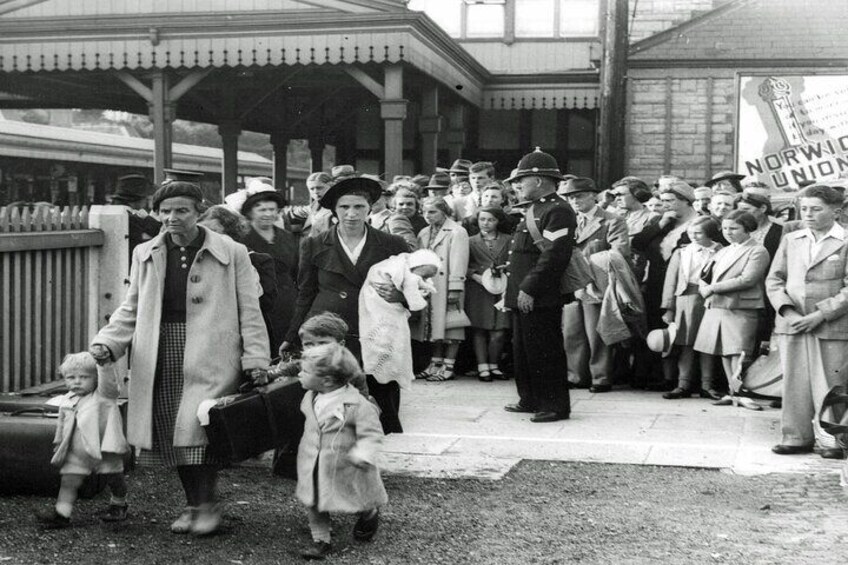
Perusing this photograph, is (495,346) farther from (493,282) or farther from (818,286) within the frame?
(818,286)

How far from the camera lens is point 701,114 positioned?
692 inches

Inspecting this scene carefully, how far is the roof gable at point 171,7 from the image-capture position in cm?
1417

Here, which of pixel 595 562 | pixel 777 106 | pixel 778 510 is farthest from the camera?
pixel 777 106

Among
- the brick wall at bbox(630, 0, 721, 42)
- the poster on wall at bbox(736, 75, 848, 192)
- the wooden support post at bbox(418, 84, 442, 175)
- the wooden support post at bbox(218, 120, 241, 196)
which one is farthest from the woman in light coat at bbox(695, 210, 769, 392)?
the brick wall at bbox(630, 0, 721, 42)

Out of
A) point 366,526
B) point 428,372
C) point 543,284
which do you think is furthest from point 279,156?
point 366,526

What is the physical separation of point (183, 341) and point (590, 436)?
3328mm

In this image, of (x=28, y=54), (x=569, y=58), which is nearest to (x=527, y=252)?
(x=28, y=54)

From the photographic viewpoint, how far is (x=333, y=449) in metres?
5.10

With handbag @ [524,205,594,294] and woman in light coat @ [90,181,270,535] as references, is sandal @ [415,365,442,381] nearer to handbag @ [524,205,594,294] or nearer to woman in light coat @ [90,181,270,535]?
handbag @ [524,205,594,294]

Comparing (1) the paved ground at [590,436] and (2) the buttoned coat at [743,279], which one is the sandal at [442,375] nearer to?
(1) the paved ground at [590,436]

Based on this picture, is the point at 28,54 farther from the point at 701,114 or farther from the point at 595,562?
the point at 595,562

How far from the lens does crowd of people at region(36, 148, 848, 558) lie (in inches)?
213

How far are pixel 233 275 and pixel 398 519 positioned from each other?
1441mm

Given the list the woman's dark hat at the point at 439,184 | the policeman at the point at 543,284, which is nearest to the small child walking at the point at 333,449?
the policeman at the point at 543,284
